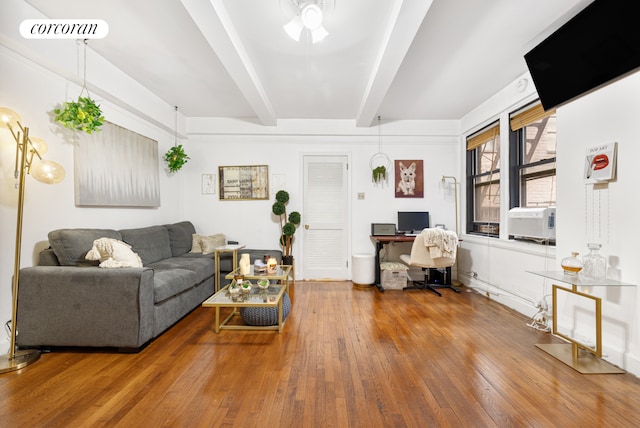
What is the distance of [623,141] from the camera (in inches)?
83.8

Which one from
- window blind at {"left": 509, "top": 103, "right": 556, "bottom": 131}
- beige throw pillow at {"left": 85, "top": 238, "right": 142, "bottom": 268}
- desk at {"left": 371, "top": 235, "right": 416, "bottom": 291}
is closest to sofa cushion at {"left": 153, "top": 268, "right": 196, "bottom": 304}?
beige throw pillow at {"left": 85, "top": 238, "right": 142, "bottom": 268}

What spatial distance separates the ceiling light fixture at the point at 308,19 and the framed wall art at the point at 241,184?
298cm

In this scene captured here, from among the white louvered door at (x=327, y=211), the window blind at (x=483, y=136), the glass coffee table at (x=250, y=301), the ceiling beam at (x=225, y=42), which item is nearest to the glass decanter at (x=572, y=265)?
the window blind at (x=483, y=136)

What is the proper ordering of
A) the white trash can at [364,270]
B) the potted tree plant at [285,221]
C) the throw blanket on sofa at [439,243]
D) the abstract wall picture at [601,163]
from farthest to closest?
1. the potted tree plant at [285,221]
2. the white trash can at [364,270]
3. the throw blanket on sofa at [439,243]
4. the abstract wall picture at [601,163]

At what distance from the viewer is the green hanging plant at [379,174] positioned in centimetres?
489

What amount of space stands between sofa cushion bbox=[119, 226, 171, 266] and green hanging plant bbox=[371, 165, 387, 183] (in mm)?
3304

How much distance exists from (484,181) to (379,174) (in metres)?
1.57

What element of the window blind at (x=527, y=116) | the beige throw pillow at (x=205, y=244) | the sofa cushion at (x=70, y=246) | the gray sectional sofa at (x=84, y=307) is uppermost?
the window blind at (x=527, y=116)

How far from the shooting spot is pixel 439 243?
3.85 meters

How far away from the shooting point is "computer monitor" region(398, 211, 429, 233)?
4.85 metres

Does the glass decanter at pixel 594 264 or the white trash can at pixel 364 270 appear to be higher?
the glass decanter at pixel 594 264

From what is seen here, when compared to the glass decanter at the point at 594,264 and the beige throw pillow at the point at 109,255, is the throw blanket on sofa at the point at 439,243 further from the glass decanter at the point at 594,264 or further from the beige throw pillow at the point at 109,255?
the beige throw pillow at the point at 109,255

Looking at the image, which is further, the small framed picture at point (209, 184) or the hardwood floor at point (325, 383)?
the small framed picture at point (209, 184)

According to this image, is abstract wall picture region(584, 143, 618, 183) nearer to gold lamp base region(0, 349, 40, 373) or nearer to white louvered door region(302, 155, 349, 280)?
white louvered door region(302, 155, 349, 280)
